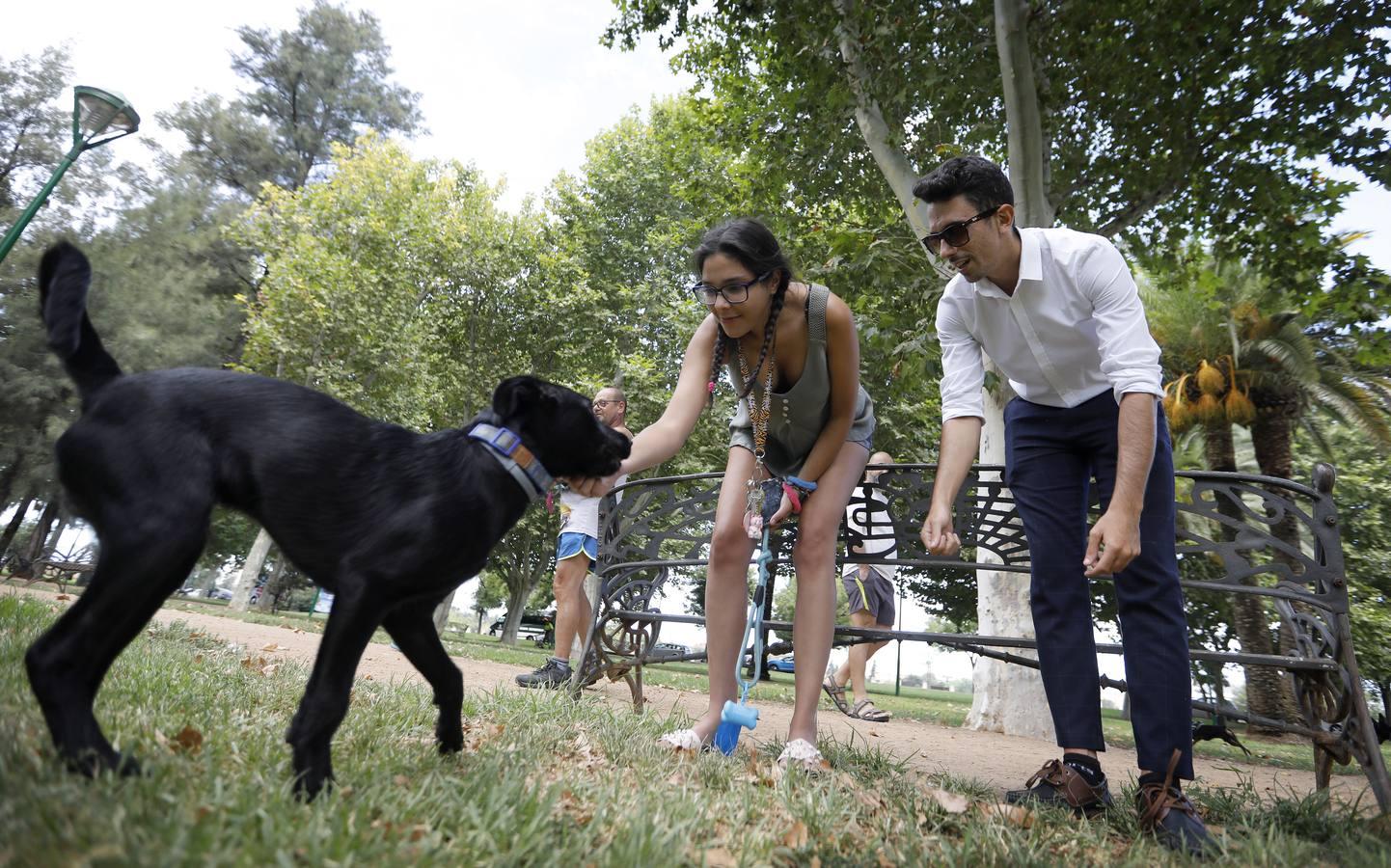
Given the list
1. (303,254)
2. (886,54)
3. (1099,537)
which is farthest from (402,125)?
(1099,537)

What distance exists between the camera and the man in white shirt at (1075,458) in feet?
8.76

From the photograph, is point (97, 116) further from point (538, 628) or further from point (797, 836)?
point (538, 628)

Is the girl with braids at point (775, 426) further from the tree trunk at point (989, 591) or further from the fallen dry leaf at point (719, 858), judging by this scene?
the tree trunk at point (989, 591)

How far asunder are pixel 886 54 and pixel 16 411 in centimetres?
2630

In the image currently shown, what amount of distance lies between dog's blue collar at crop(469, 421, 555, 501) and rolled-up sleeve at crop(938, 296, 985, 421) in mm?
1907

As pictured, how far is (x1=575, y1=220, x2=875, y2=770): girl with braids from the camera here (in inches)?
127

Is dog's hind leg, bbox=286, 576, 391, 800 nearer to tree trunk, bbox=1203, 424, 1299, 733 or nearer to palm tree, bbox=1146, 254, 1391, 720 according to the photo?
tree trunk, bbox=1203, 424, 1299, 733

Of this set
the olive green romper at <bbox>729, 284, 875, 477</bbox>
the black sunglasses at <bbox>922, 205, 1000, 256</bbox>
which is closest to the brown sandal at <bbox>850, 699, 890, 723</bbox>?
the olive green romper at <bbox>729, 284, 875, 477</bbox>

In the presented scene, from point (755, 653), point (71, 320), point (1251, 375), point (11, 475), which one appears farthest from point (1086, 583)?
point (11, 475)

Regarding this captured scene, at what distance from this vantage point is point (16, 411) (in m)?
22.7

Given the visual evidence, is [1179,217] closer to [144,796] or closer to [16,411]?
[144,796]

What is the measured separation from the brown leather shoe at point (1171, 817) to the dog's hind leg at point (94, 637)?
116 inches

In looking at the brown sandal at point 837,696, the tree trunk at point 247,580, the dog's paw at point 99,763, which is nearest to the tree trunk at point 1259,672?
the brown sandal at point 837,696

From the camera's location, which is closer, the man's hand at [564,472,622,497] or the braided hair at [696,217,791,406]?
the man's hand at [564,472,622,497]
